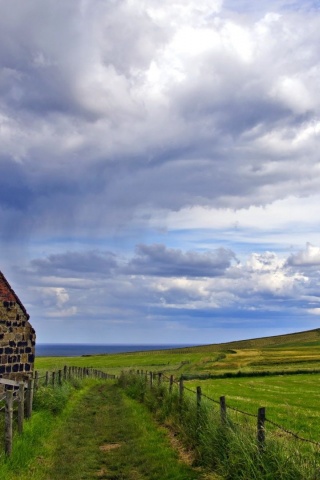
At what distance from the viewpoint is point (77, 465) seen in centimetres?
1431

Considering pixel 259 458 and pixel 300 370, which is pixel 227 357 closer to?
pixel 300 370

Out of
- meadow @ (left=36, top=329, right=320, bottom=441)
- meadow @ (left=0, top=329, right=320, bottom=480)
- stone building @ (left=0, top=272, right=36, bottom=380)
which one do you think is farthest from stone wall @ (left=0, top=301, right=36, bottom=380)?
meadow @ (left=36, top=329, right=320, bottom=441)

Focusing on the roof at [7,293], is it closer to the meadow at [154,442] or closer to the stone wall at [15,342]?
the stone wall at [15,342]

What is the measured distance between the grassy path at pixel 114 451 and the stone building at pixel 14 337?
4.39 meters

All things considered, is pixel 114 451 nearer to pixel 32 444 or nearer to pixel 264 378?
pixel 32 444

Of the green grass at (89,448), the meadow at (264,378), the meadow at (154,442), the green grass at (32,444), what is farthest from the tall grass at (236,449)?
the green grass at (32,444)

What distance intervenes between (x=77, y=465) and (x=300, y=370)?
6552 centimetres

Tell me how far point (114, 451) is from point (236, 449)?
5.60 meters

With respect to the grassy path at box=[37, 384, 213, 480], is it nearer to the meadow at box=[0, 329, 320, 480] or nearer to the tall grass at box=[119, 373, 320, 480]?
the meadow at box=[0, 329, 320, 480]

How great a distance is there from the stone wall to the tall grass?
1050cm

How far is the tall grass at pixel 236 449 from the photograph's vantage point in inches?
401

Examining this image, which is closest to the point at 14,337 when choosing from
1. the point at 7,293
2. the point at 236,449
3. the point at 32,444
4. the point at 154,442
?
the point at 7,293

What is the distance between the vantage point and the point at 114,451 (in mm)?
15992

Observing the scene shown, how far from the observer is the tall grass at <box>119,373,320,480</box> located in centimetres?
1019
